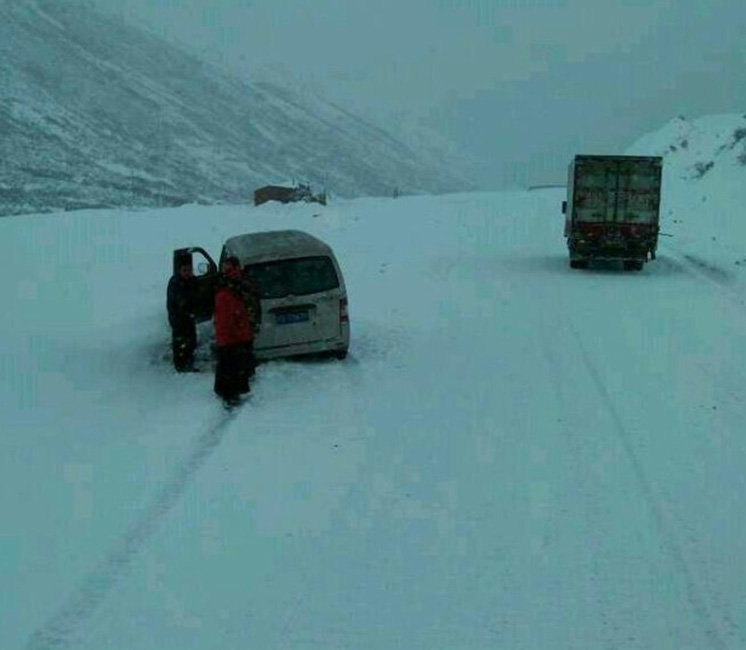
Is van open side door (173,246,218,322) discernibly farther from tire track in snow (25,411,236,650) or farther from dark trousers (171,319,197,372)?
tire track in snow (25,411,236,650)

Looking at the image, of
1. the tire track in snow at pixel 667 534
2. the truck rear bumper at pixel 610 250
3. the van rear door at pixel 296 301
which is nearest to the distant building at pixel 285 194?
the truck rear bumper at pixel 610 250

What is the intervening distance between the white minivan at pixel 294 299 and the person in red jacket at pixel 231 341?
957mm

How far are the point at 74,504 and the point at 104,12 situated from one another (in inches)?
7690

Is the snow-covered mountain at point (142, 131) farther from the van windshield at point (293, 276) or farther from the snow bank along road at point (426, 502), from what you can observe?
the snow bank along road at point (426, 502)

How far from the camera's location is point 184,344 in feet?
37.5

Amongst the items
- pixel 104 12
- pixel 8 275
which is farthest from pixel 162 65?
pixel 8 275

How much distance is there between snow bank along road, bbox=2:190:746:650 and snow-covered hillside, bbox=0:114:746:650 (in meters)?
0.02

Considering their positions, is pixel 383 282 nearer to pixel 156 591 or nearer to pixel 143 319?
pixel 143 319

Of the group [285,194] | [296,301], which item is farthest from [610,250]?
[285,194]

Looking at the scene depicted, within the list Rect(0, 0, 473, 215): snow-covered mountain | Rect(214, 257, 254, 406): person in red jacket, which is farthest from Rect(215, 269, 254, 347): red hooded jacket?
Rect(0, 0, 473, 215): snow-covered mountain

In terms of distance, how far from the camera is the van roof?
11.7 m

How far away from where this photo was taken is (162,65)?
568 ft

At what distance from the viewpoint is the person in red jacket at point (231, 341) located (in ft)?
33.4

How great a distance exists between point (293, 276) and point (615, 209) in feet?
42.2
